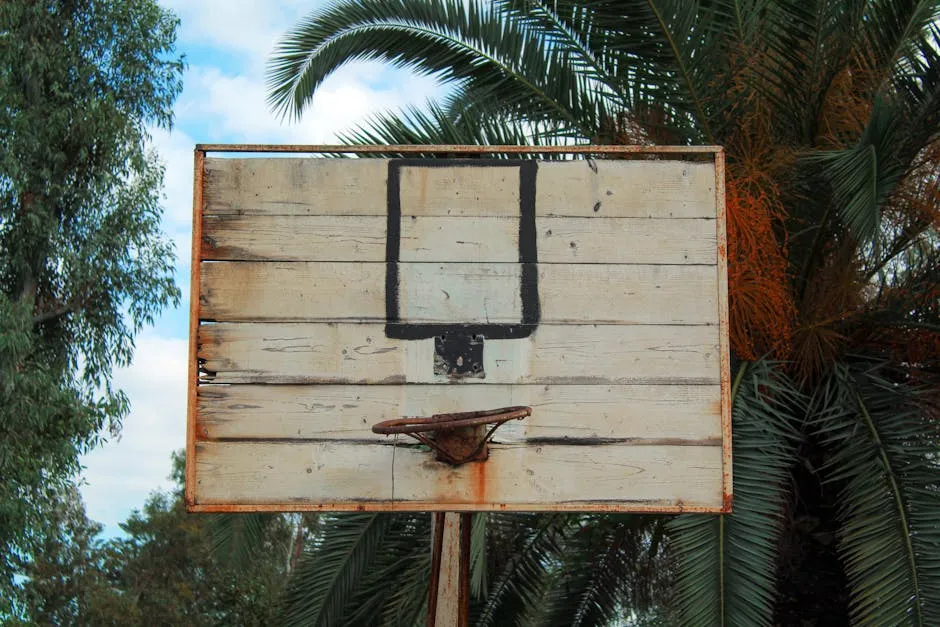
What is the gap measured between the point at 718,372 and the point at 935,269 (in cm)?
394

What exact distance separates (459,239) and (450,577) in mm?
1480

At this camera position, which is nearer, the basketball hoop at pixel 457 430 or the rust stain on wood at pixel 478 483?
the basketball hoop at pixel 457 430

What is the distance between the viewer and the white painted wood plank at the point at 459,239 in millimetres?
4035

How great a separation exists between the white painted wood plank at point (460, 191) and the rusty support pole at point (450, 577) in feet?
4.26

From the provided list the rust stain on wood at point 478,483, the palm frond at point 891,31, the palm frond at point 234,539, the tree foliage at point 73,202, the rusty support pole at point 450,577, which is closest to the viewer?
the rust stain on wood at point 478,483

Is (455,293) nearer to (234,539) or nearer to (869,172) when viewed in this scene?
(869,172)

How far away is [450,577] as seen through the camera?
4.77 m

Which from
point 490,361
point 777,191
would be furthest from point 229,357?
point 777,191

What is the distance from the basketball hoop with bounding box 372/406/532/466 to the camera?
3.70 meters

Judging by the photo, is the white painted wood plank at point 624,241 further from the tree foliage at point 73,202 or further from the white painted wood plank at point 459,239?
the tree foliage at point 73,202

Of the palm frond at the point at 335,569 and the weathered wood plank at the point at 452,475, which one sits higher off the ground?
the weathered wood plank at the point at 452,475

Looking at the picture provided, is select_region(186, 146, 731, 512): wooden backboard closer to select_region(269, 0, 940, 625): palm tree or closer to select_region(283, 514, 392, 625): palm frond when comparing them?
select_region(269, 0, 940, 625): palm tree

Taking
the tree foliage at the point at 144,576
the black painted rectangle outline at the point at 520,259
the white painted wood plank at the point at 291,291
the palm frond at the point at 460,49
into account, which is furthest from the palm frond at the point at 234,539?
the tree foliage at the point at 144,576

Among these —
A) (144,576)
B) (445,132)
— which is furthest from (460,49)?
(144,576)
